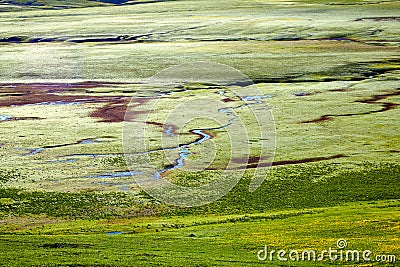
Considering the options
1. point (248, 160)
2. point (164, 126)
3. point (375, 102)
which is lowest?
point (375, 102)

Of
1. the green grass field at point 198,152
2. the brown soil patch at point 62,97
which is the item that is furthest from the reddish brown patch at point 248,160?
the brown soil patch at point 62,97

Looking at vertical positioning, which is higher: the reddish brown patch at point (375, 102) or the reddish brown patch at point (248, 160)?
the reddish brown patch at point (248, 160)

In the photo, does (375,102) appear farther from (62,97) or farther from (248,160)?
(62,97)

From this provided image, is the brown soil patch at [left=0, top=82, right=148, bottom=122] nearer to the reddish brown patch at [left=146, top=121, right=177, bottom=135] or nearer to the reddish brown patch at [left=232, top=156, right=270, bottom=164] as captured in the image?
the reddish brown patch at [left=146, top=121, right=177, bottom=135]

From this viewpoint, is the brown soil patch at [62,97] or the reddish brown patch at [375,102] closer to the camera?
the reddish brown patch at [375,102]

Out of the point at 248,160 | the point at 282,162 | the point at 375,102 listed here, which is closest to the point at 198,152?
the point at 248,160

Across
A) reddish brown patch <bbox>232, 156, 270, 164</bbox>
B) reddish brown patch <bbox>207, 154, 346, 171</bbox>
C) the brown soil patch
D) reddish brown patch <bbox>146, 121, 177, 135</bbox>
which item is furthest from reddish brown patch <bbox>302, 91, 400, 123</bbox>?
the brown soil patch

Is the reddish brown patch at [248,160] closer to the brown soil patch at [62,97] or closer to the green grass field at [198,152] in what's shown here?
the green grass field at [198,152]

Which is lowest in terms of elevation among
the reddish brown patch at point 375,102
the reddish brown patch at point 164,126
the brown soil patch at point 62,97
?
the reddish brown patch at point 375,102

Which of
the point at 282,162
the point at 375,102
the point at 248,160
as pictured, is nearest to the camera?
the point at 282,162

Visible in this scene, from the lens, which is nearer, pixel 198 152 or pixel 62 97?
pixel 198 152
